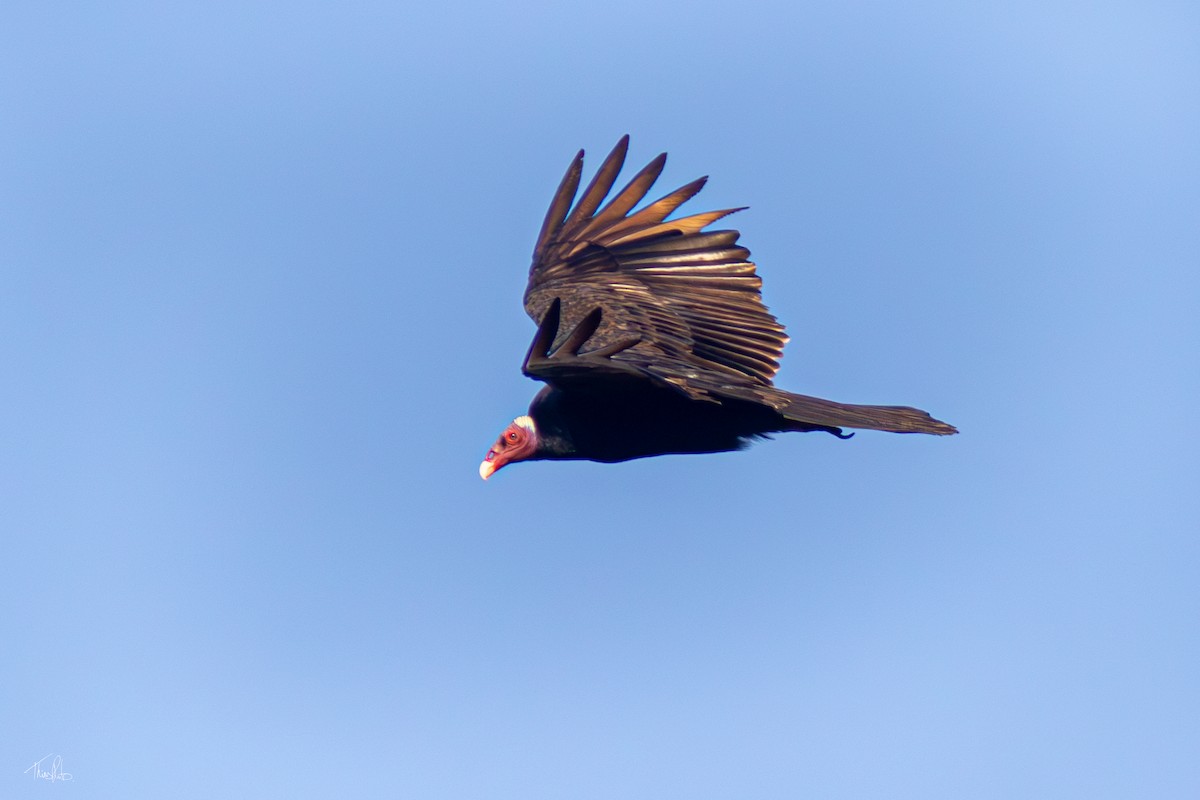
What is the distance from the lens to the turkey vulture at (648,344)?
23.2ft

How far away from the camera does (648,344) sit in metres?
8.59

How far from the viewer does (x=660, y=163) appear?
9320 mm

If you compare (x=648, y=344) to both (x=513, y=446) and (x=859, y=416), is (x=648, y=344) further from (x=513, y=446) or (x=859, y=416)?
(x=859, y=416)

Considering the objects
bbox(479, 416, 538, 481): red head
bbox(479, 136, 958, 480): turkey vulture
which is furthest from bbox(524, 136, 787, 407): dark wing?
bbox(479, 416, 538, 481): red head

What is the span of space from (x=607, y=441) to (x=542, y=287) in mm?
1942

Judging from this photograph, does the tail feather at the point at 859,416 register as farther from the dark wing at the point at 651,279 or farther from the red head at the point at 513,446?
the red head at the point at 513,446

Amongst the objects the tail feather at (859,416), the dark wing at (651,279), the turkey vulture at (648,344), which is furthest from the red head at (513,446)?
the tail feather at (859,416)

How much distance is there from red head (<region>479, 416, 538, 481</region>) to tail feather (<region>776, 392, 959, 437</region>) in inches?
58.3

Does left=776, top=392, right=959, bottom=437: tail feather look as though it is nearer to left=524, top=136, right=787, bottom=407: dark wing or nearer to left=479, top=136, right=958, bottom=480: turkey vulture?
left=479, top=136, right=958, bottom=480: turkey vulture

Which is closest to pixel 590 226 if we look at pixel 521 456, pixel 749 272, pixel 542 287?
pixel 542 287

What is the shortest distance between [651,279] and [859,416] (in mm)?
2225

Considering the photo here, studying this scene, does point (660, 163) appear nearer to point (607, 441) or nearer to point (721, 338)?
point (721, 338)

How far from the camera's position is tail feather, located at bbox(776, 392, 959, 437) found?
7293mm

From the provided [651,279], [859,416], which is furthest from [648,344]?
[859,416]
